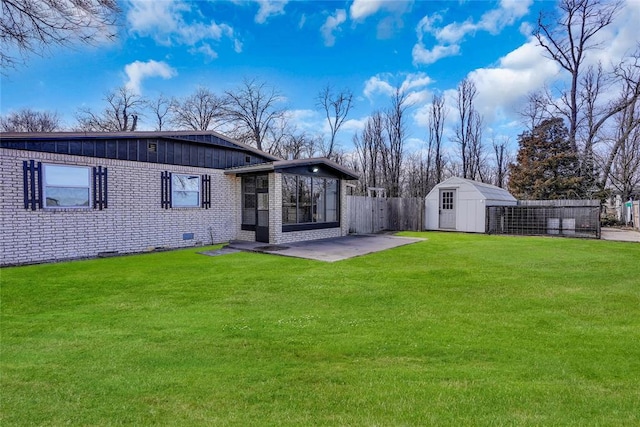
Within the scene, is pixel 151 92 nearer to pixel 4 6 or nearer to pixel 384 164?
pixel 384 164

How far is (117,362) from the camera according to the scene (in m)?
3.01

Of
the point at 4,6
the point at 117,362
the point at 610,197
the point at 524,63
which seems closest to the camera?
the point at 117,362

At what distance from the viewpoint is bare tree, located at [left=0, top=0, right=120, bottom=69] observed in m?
4.86

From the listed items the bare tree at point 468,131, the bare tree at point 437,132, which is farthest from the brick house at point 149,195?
the bare tree at point 468,131

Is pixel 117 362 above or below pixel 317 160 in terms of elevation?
below

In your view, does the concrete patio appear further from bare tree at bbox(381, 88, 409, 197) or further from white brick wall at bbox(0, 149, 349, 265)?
bare tree at bbox(381, 88, 409, 197)

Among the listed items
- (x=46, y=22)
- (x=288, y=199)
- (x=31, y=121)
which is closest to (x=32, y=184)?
(x=46, y=22)

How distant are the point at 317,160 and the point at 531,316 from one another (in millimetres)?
8341

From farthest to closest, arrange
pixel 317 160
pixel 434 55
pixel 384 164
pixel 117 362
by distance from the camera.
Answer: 1. pixel 384 164
2. pixel 434 55
3. pixel 317 160
4. pixel 117 362

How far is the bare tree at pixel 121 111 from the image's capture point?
25.4 m

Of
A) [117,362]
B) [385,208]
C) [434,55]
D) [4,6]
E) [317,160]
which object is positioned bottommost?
[117,362]

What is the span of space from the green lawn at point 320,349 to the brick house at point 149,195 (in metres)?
1.79

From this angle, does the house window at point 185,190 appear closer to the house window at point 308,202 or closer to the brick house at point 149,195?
the brick house at point 149,195

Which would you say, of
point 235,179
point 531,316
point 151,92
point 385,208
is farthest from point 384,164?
point 531,316
